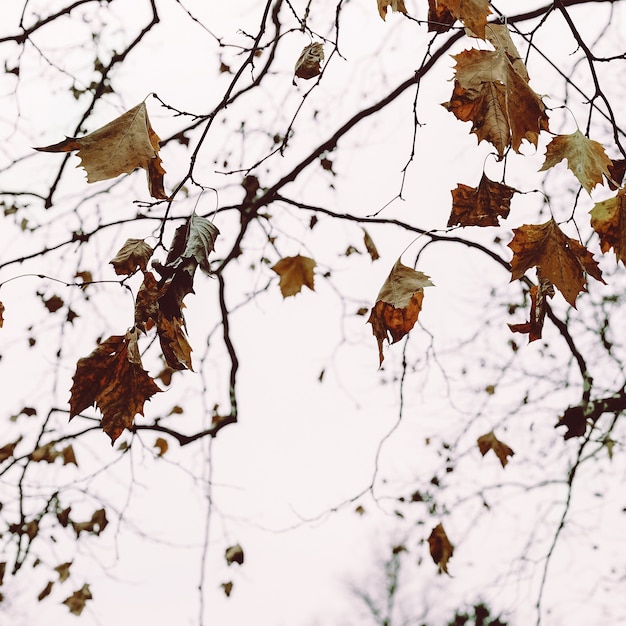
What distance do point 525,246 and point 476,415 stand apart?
3590 millimetres

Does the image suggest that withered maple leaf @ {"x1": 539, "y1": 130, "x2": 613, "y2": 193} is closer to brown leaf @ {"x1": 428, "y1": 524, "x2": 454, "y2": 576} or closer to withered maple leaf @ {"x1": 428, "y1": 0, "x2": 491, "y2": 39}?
withered maple leaf @ {"x1": 428, "y1": 0, "x2": 491, "y2": 39}

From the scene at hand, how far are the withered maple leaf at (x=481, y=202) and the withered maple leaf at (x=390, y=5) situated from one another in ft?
1.57

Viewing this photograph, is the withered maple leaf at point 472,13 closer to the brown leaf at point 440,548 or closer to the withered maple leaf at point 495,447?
the brown leaf at point 440,548

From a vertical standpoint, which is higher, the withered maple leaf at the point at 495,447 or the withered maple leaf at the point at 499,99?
the withered maple leaf at the point at 495,447

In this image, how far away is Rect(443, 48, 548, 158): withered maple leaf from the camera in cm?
115

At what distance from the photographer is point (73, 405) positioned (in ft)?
3.91

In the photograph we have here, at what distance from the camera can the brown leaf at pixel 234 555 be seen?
3.41m

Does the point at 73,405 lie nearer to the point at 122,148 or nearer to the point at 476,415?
the point at 122,148

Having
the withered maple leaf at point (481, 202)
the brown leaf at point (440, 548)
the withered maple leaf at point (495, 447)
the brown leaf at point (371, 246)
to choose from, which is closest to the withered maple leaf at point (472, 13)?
the withered maple leaf at point (481, 202)

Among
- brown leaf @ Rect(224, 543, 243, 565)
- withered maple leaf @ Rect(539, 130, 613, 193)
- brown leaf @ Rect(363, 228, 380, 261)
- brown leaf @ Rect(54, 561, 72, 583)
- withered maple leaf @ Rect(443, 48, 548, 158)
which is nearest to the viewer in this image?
withered maple leaf @ Rect(443, 48, 548, 158)

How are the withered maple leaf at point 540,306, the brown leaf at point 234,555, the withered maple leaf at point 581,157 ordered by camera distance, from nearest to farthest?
the withered maple leaf at point 581,157
the withered maple leaf at point 540,306
the brown leaf at point 234,555

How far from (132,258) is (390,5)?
31.9 inches

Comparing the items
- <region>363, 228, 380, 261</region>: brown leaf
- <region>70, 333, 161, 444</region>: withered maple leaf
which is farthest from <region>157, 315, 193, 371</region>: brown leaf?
<region>363, 228, 380, 261</region>: brown leaf

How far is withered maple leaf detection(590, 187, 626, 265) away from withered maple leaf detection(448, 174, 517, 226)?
0.22 m
